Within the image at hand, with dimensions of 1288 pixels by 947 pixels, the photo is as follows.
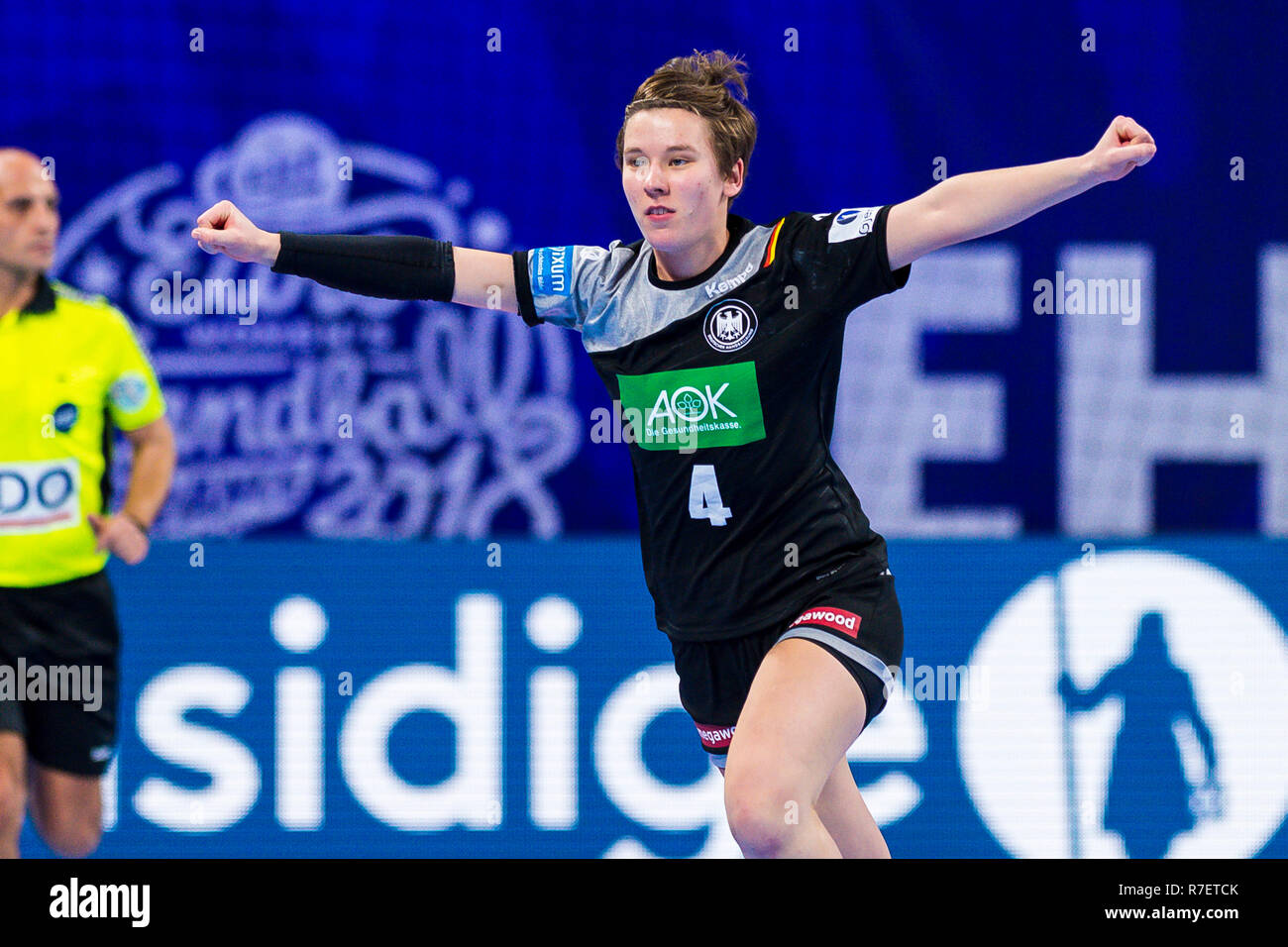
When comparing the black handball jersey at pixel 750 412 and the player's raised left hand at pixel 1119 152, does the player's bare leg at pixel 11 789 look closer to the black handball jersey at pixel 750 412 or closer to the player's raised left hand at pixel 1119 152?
the black handball jersey at pixel 750 412

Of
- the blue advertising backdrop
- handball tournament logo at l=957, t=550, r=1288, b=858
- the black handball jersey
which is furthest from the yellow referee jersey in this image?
handball tournament logo at l=957, t=550, r=1288, b=858

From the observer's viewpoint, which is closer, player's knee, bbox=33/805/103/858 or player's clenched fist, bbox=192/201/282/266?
player's clenched fist, bbox=192/201/282/266

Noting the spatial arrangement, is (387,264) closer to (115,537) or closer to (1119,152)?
(1119,152)

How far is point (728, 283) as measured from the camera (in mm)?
3598

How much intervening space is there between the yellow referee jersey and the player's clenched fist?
1.77 metres

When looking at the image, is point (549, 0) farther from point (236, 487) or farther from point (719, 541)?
point (719, 541)

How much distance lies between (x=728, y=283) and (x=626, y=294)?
0.91 feet

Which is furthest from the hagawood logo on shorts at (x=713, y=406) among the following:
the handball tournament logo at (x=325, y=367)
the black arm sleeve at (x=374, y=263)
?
the handball tournament logo at (x=325, y=367)

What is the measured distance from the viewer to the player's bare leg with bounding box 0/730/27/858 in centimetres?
475

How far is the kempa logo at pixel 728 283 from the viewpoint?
3.59 metres

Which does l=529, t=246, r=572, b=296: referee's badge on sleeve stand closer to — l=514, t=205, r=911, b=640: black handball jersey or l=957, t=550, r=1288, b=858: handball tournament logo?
l=514, t=205, r=911, b=640: black handball jersey

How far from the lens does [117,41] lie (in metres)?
6.03

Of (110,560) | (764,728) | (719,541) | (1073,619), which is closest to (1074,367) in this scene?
(1073,619)

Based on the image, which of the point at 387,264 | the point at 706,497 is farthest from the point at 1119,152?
the point at 387,264
